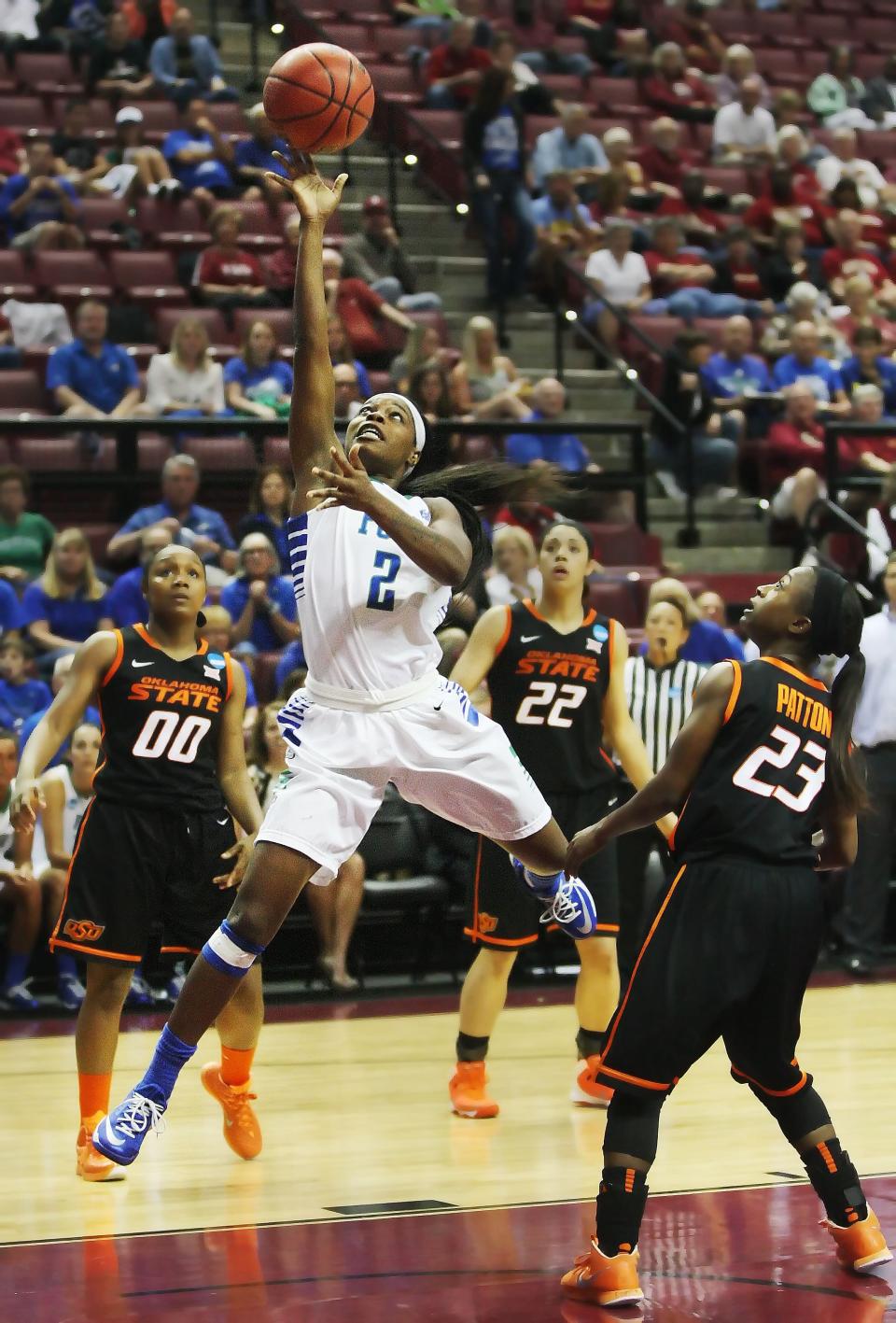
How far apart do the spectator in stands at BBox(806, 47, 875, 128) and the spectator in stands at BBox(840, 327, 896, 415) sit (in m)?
4.40

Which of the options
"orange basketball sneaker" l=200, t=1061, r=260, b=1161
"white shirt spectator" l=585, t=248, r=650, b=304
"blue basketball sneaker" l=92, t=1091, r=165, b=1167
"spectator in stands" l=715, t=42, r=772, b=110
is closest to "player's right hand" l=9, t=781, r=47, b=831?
"blue basketball sneaker" l=92, t=1091, r=165, b=1167

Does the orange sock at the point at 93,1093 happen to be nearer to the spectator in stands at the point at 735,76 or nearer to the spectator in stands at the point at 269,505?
the spectator in stands at the point at 269,505

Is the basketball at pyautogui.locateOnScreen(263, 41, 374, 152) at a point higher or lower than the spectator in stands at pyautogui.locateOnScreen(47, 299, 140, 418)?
higher

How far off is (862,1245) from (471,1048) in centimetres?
215

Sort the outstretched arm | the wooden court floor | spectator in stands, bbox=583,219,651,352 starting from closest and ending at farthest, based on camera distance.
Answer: the outstretched arm → the wooden court floor → spectator in stands, bbox=583,219,651,352

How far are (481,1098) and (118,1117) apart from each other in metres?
1.80

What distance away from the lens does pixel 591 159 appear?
14016 mm

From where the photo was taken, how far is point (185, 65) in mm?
13398

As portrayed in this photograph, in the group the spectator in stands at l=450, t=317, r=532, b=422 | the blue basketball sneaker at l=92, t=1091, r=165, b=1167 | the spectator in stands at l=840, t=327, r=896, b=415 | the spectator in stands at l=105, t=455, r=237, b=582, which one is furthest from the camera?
the spectator in stands at l=840, t=327, r=896, b=415

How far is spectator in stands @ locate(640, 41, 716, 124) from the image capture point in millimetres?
15586

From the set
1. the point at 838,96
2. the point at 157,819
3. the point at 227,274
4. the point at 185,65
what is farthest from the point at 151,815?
the point at 838,96

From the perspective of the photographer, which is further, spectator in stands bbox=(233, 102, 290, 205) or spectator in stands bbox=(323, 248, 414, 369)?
spectator in stands bbox=(233, 102, 290, 205)

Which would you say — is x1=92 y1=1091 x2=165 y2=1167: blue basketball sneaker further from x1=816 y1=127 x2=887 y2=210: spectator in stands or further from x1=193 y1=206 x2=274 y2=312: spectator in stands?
x1=816 y1=127 x2=887 y2=210: spectator in stands

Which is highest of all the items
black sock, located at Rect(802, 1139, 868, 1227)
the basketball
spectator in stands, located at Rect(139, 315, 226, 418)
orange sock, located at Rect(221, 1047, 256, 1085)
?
the basketball
